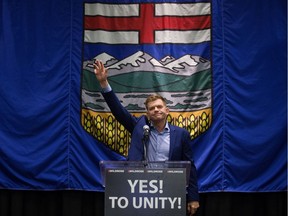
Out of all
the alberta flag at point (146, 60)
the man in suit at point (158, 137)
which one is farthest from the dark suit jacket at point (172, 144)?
the alberta flag at point (146, 60)

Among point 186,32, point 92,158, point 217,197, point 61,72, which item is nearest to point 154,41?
point 186,32

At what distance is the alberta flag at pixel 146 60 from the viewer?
4223 millimetres

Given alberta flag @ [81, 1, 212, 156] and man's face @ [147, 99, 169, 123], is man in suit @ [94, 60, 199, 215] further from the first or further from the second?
alberta flag @ [81, 1, 212, 156]

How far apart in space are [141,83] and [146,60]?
0.20m

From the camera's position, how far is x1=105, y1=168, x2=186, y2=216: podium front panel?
8.98 ft

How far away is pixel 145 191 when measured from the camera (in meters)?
2.75

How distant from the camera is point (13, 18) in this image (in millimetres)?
4340

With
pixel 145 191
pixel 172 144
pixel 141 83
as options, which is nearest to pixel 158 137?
pixel 172 144

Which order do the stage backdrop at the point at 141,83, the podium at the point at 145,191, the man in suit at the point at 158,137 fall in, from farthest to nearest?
the stage backdrop at the point at 141,83
the man in suit at the point at 158,137
the podium at the point at 145,191

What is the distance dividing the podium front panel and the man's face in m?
0.57

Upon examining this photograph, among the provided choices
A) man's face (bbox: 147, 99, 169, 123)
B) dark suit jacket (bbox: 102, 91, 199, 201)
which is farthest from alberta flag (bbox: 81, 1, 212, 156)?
man's face (bbox: 147, 99, 169, 123)

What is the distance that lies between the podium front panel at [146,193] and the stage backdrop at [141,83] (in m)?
1.44

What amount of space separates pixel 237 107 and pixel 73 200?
1637 mm

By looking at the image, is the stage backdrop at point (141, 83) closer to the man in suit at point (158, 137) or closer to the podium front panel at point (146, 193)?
the man in suit at point (158, 137)
